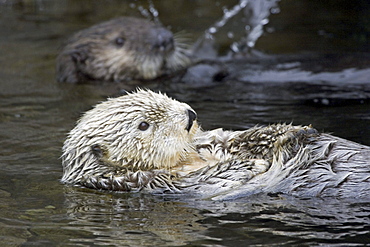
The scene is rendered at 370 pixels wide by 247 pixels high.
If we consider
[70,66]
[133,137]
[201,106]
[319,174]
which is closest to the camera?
[319,174]

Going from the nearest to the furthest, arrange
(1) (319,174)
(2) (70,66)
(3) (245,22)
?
(1) (319,174)
(2) (70,66)
(3) (245,22)

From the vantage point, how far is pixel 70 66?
813 centimetres

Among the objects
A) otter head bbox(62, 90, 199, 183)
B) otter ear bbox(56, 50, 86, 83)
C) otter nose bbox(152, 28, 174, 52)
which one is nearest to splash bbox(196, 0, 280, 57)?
otter nose bbox(152, 28, 174, 52)

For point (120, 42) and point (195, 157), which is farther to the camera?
point (120, 42)

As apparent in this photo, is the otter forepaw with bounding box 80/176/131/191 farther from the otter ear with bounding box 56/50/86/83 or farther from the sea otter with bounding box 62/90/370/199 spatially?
the otter ear with bounding box 56/50/86/83

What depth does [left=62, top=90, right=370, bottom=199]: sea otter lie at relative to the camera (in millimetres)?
4133

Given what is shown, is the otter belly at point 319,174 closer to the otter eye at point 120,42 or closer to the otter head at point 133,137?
the otter head at point 133,137

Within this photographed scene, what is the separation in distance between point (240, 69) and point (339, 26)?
2.54 m

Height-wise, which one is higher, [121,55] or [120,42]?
[120,42]

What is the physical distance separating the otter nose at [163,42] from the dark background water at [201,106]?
505 mm

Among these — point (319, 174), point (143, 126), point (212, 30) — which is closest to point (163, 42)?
point (212, 30)

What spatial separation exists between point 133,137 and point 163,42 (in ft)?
12.3

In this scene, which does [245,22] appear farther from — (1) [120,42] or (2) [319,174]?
(2) [319,174]

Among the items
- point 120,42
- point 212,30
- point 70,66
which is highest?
point 212,30
